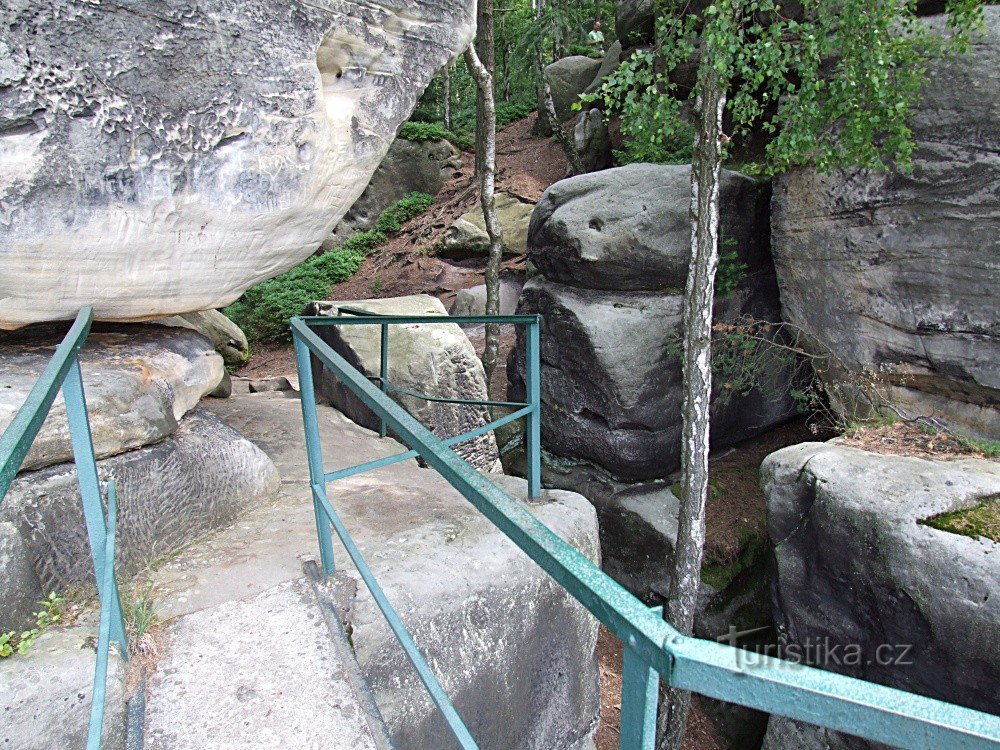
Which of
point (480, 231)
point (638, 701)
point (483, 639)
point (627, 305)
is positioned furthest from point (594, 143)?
point (638, 701)

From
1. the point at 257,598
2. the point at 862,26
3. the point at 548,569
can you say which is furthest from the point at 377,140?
the point at 862,26

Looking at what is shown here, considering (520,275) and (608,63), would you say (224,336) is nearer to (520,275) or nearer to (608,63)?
(520,275)

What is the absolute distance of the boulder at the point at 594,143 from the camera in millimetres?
11328

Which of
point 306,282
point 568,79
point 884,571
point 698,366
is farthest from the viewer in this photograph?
point 568,79

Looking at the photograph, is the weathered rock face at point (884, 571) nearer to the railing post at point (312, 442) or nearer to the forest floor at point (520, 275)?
the forest floor at point (520, 275)

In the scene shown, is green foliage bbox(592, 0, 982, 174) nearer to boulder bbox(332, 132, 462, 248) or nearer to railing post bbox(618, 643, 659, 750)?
railing post bbox(618, 643, 659, 750)

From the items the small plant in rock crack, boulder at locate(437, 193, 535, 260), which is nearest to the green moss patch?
the small plant in rock crack

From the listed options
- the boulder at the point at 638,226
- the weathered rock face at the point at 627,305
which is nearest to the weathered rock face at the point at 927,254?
the boulder at the point at 638,226

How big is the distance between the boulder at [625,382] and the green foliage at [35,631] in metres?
5.16

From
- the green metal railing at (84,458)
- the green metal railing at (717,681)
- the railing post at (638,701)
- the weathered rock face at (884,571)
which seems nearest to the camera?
the green metal railing at (717,681)

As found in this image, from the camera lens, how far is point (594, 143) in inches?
448

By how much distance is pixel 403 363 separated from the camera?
5.35m

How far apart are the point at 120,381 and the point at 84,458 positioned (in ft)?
3.87

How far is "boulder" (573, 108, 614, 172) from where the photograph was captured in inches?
446
